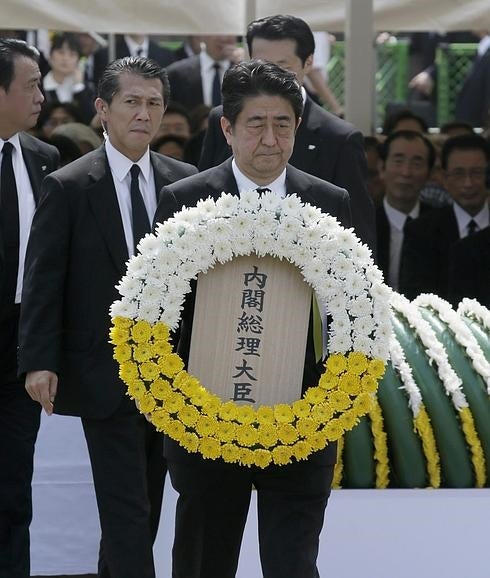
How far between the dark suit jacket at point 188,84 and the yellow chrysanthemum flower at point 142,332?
949 cm

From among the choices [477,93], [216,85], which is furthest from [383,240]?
[477,93]

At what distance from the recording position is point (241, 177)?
168 inches

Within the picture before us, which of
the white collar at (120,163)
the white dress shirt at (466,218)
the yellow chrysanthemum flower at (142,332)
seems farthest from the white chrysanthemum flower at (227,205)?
the white dress shirt at (466,218)

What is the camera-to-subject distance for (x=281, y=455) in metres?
4.02

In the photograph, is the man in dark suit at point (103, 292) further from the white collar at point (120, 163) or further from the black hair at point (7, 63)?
the black hair at point (7, 63)

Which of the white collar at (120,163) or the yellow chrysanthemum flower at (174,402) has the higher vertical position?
the white collar at (120,163)

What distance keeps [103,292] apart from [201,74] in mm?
8668

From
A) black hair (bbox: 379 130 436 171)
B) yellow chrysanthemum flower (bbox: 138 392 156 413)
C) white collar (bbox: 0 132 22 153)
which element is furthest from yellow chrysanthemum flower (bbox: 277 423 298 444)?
black hair (bbox: 379 130 436 171)

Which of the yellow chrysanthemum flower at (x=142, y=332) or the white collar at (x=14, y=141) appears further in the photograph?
the white collar at (x=14, y=141)

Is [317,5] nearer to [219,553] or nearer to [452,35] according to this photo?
[219,553]

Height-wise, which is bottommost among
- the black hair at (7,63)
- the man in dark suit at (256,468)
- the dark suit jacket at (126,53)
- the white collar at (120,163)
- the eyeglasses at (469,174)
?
the man in dark suit at (256,468)

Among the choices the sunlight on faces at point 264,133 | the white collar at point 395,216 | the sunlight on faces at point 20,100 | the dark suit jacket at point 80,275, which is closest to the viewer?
the sunlight on faces at point 264,133

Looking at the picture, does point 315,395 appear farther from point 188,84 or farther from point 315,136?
point 188,84

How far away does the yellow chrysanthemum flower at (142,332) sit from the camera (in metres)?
4.05
